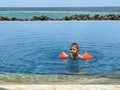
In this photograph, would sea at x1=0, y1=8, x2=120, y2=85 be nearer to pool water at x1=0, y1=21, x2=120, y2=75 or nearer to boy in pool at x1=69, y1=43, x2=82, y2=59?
pool water at x1=0, y1=21, x2=120, y2=75

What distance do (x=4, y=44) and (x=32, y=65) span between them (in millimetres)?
6020

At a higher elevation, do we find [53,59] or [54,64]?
[54,64]

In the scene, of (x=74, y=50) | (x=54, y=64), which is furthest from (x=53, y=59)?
(x=74, y=50)

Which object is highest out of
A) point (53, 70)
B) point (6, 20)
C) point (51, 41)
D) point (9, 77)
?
point (9, 77)

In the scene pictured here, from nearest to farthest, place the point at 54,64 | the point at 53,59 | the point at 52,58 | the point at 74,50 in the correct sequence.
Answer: the point at 74,50 < the point at 54,64 < the point at 53,59 < the point at 52,58

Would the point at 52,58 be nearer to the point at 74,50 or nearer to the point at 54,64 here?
the point at 54,64

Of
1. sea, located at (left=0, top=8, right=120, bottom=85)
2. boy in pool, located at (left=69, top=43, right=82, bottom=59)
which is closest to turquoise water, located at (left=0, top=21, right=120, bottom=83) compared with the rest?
sea, located at (left=0, top=8, right=120, bottom=85)

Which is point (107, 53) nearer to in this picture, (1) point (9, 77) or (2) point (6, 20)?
(1) point (9, 77)

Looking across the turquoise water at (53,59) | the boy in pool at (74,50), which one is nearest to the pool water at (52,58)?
the turquoise water at (53,59)

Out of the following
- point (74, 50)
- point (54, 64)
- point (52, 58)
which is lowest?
point (52, 58)

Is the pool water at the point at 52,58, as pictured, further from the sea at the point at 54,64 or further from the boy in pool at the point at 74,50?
the boy in pool at the point at 74,50

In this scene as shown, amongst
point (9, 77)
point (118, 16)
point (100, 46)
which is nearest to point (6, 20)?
point (118, 16)

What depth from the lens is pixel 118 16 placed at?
3772cm

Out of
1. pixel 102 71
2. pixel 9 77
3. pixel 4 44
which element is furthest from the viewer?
pixel 4 44
